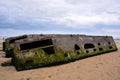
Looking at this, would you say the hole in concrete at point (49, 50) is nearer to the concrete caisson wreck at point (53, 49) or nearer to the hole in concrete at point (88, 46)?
the concrete caisson wreck at point (53, 49)

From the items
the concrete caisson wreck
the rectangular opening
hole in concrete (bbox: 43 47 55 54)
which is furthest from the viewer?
the rectangular opening

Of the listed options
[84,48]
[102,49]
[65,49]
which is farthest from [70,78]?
[102,49]

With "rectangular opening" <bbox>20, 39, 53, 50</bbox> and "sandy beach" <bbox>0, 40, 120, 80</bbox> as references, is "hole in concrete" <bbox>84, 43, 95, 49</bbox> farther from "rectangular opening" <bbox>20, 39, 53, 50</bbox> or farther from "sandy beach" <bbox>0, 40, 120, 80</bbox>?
"rectangular opening" <bbox>20, 39, 53, 50</bbox>

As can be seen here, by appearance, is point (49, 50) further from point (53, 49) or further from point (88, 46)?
point (88, 46)

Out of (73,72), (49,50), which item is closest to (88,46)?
(49,50)

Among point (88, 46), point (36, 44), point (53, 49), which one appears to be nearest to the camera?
point (53, 49)

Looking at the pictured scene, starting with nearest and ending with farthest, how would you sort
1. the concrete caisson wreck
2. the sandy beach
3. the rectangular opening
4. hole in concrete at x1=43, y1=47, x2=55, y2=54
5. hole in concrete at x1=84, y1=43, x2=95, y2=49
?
the sandy beach → the concrete caisson wreck → hole in concrete at x1=43, y1=47, x2=55, y2=54 → the rectangular opening → hole in concrete at x1=84, y1=43, x2=95, y2=49

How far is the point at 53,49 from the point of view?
8.62 meters

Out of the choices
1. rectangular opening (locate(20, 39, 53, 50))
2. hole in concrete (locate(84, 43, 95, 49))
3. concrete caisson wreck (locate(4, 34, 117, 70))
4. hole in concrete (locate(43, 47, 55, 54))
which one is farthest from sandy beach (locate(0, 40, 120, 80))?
hole in concrete (locate(84, 43, 95, 49))

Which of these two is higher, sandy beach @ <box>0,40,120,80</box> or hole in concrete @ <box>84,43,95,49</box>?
hole in concrete @ <box>84,43,95,49</box>

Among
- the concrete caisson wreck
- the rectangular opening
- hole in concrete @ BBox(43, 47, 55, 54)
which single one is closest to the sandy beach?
the concrete caisson wreck

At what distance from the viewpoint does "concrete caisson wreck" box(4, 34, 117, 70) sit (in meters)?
8.22

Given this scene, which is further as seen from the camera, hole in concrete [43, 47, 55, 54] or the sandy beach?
hole in concrete [43, 47, 55, 54]

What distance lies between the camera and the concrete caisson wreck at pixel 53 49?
8219 millimetres
